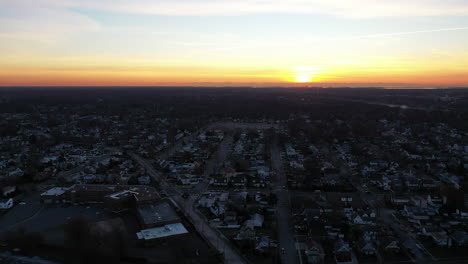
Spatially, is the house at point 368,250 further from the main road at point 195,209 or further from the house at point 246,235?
the main road at point 195,209

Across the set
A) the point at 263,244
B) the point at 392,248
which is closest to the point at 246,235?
the point at 263,244

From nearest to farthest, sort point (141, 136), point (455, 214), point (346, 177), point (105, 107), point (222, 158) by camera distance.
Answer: point (455, 214)
point (346, 177)
point (222, 158)
point (141, 136)
point (105, 107)

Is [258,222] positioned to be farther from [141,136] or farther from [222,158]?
[141,136]

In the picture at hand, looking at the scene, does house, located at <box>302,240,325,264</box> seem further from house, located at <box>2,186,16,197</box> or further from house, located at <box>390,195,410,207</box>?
house, located at <box>2,186,16,197</box>

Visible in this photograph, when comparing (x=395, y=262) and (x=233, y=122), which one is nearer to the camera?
(x=395, y=262)

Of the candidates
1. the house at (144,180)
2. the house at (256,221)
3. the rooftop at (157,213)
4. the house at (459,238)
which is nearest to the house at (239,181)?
the house at (256,221)

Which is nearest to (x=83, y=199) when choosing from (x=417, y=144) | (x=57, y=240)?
Answer: (x=57, y=240)

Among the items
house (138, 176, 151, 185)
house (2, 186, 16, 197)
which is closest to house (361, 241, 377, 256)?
house (138, 176, 151, 185)

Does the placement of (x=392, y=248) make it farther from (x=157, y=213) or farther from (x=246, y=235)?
(x=157, y=213)

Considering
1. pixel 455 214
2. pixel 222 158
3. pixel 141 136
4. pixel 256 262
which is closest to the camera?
pixel 256 262

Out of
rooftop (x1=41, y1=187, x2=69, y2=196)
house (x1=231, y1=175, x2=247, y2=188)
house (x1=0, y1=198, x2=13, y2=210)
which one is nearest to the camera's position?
house (x1=0, y1=198, x2=13, y2=210)
